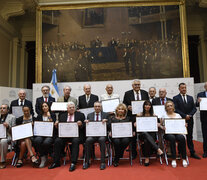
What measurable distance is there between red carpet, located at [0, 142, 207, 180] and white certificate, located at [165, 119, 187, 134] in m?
0.71

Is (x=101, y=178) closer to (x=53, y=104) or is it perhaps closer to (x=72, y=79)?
(x=53, y=104)

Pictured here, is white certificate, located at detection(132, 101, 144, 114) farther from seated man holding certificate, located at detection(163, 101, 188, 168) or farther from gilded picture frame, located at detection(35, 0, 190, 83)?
gilded picture frame, located at detection(35, 0, 190, 83)

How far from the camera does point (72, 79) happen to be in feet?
32.2

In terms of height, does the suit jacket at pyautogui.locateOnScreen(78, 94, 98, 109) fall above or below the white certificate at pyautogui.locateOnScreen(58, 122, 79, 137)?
above

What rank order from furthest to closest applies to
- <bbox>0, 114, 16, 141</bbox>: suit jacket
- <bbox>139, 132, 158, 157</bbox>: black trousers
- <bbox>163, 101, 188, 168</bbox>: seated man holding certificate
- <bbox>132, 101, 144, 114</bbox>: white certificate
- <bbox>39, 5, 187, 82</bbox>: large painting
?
<bbox>39, 5, 187, 82</bbox>: large painting
<bbox>132, 101, 144, 114</bbox>: white certificate
<bbox>0, 114, 16, 141</bbox>: suit jacket
<bbox>139, 132, 158, 157</bbox>: black trousers
<bbox>163, 101, 188, 168</bbox>: seated man holding certificate

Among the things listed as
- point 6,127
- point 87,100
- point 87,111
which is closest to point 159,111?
point 87,111

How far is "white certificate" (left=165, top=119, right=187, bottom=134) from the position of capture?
4648 millimetres

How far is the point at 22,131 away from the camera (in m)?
4.83

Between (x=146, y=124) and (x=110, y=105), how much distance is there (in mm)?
1162

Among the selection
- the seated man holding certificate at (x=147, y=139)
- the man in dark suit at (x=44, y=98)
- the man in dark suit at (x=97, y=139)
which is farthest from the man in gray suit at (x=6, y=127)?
the seated man holding certificate at (x=147, y=139)

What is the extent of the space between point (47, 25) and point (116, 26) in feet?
10.7

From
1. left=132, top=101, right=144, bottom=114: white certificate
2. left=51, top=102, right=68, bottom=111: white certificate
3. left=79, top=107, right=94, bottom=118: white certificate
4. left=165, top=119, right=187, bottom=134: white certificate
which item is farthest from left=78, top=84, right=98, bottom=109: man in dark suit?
left=165, top=119, right=187, bottom=134: white certificate

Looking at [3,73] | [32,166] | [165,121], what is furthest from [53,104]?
[3,73]

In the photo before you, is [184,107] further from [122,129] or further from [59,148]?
[59,148]
